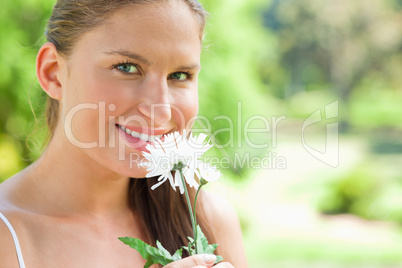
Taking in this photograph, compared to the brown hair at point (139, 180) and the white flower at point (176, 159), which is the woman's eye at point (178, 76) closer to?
the brown hair at point (139, 180)

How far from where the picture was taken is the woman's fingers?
1189 millimetres

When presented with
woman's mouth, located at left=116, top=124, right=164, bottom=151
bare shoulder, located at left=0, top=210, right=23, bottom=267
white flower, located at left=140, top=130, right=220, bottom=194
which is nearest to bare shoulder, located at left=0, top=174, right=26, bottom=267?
bare shoulder, located at left=0, top=210, right=23, bottom=267

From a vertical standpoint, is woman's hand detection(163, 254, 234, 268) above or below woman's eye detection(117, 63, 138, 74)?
below

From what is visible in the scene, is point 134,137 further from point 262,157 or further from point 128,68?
point 262,157

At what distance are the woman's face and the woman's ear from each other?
15cm

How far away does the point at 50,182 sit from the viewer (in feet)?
5.54

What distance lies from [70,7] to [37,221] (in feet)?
2.31

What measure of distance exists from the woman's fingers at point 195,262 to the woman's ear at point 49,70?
78 centimetres

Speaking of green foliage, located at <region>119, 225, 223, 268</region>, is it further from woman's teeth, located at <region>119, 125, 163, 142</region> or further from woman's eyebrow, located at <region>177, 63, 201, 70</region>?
woman's eyebrow, located at <region>177, 63, 201, 70</region>

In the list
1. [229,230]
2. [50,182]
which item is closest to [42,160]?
[50,182]

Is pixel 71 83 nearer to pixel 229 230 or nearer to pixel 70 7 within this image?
pixel 70 7

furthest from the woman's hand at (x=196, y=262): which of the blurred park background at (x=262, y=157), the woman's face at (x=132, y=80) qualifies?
the blurred park background at (x=262, y=157)

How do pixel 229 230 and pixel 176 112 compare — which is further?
pixel 229 230

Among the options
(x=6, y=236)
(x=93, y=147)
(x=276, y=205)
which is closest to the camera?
(x=6, y=236)
